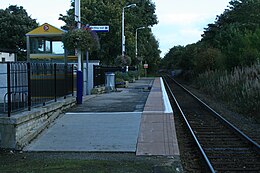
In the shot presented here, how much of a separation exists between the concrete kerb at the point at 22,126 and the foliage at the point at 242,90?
27.0 ft

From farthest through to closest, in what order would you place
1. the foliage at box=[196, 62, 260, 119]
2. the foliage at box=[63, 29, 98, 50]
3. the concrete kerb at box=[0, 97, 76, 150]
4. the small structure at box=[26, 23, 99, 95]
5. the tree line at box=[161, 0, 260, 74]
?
the tree line at box=[161, 0, 260, 74]
the small structure at box=[26, 23, 99, 95]
the foliage at box=[196, 62, 260, 119]
the foliage at box=[63, 29, 98, 50]
the concrete kerb at box=[0, 97, 76, 150]

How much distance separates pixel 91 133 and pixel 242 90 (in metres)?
10.3

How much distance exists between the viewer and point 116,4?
158ft

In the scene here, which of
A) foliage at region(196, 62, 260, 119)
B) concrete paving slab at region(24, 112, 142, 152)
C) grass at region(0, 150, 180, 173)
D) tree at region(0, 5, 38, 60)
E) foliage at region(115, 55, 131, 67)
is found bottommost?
grass at region(0, 150, 180, 173)

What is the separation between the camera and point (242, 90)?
18.0 m

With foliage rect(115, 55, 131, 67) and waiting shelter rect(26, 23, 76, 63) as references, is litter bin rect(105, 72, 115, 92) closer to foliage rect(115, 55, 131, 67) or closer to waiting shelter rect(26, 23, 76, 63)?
waiting shelter rect(26, 23, 76, 63)

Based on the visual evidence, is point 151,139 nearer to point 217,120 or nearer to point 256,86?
point 217,120

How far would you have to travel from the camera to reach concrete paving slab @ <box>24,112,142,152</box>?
8.66 metres

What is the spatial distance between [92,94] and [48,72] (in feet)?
30.4

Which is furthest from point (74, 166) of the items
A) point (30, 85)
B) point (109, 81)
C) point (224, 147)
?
point (109, 81)

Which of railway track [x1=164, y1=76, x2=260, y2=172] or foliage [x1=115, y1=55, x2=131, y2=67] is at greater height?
foliage [x1=115, y1=55, x2=131, y2=67]

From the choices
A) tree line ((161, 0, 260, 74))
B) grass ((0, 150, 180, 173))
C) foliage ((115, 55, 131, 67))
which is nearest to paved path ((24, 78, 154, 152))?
grass ((0, 150, 180, 173))

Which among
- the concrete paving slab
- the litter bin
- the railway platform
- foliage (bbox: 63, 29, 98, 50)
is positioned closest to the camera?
the railway platform

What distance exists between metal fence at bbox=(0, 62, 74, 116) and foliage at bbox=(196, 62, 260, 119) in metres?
7.55
